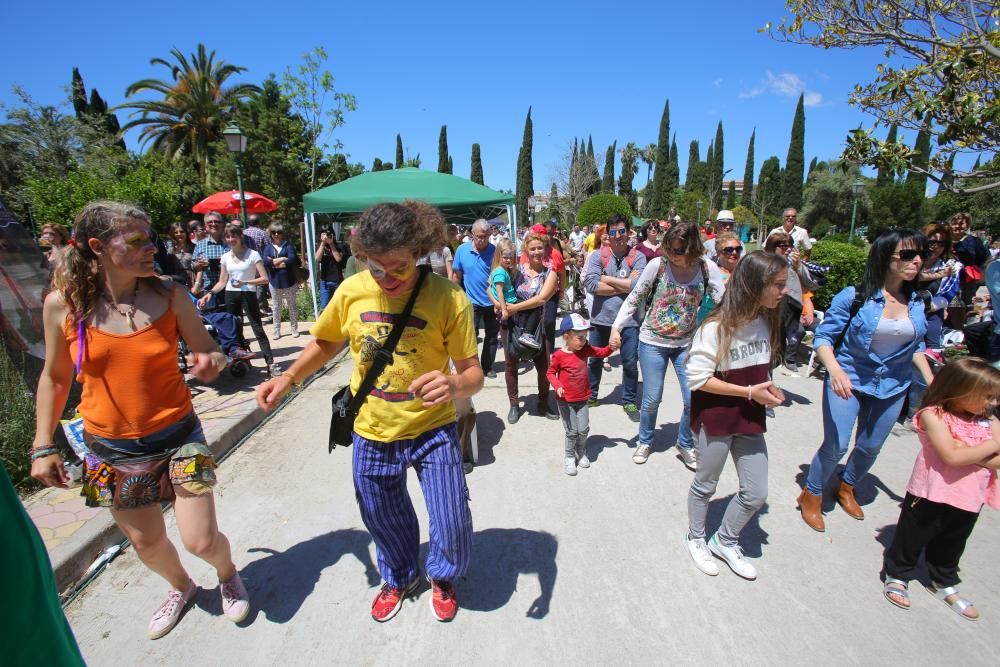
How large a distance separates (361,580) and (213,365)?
1416mm

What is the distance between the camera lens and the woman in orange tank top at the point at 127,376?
1945mm

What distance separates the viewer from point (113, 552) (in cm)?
282

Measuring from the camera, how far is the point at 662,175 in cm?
4644

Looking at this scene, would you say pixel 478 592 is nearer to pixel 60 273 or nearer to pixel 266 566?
pixel 266 566

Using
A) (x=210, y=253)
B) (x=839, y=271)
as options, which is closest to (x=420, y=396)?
(x=210, y=253)

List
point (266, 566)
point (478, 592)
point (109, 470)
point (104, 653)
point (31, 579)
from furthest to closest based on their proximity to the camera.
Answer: point (266, 566) < point (478, 592) < point (104, 653) < point (109, 470) < point (31, 579)

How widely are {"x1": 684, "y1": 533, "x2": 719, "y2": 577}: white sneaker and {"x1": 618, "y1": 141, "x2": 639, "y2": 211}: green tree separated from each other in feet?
167

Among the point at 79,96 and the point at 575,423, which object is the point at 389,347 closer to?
the point at 575,423

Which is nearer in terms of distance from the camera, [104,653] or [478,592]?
[104,653]

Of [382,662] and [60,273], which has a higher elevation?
[60,273]

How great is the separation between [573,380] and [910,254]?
210 cm

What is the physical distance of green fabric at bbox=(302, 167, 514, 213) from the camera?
911 cm

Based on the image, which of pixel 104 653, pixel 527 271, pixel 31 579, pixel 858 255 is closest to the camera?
pixel 31 579

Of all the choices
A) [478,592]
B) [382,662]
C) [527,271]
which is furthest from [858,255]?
[382,662]
